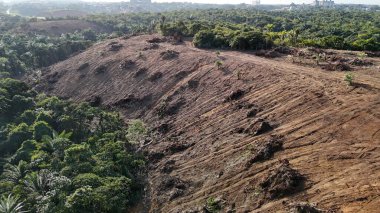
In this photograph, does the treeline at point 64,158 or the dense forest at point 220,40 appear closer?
the treeline at point 64,158

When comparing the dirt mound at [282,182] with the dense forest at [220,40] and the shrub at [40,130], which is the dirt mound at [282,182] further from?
the dense forest at [220,40]

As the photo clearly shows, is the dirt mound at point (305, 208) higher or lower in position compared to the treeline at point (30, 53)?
higher

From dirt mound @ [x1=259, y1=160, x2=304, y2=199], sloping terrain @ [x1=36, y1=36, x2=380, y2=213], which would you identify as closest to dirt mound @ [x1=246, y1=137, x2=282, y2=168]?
sloping terrain @ [x1=36, y1=36, x2=380, y2=213]

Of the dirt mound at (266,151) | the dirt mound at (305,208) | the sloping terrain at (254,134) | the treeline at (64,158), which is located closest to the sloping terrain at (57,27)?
the treeline at (64,158)

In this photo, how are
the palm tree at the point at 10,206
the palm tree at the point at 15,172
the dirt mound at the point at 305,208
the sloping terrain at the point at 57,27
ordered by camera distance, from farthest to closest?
the sloping terrain at the point at 57,27, the palm tree at the point at 15,172, the palm tree at the point at 10,206, the dirt mound at the point at 305,208

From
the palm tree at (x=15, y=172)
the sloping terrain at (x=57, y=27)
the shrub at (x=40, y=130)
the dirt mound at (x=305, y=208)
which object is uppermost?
the dirt mound at (x=305, y=208)

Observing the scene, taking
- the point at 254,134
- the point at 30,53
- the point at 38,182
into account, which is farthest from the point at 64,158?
the point at 30,53

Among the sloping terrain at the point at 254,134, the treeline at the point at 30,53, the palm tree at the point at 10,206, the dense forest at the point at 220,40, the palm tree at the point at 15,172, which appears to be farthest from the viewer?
the treeline at the point at 30,53
